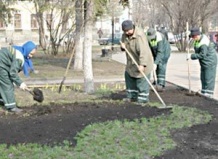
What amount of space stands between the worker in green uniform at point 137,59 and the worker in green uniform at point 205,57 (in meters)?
1.51

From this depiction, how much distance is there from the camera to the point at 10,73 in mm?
7641

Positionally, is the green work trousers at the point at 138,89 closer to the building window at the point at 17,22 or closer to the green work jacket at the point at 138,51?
the green work jacket at the point at 138,51

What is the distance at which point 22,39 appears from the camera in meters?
56.1

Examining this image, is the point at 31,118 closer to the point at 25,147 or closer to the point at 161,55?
the point at 25,147

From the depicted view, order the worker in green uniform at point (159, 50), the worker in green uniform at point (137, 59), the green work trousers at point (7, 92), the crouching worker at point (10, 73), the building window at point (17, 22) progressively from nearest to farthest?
the crouching worker at point (10, 73) → the green work trousers at point (7, 92) → the worker in green uniform at point (137, 59) → the worker in green uniform at point (159, 50) → the building window at point (17, 22)

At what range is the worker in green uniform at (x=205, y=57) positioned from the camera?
9430 mm

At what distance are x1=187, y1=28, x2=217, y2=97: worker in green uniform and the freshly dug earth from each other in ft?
1.87

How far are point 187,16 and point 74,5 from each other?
19287mm

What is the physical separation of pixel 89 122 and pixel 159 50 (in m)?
4.15

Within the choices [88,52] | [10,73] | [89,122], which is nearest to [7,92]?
[10,73]

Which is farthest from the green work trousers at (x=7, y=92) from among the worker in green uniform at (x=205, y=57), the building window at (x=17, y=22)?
the building window at (x=17, y=22)

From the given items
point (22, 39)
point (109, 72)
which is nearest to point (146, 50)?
point (109, 72)

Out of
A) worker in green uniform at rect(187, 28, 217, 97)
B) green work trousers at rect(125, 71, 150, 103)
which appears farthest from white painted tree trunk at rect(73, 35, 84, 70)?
green work trousers at rect(125, 71, 150, 103)

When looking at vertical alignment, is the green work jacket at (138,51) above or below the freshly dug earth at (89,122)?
above
